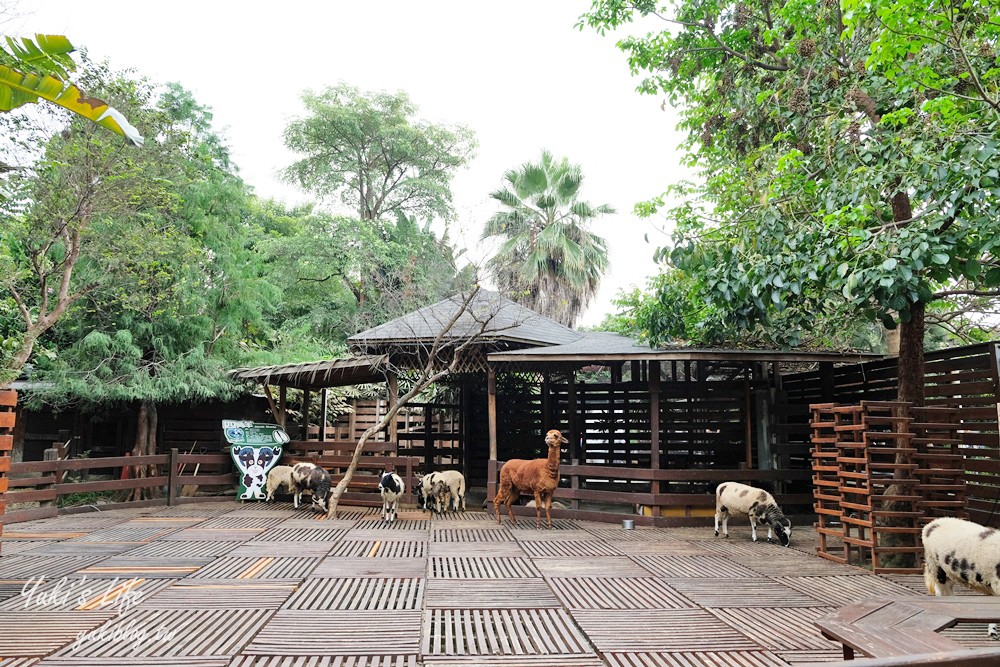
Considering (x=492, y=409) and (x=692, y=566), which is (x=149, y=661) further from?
(x=492, y=409)

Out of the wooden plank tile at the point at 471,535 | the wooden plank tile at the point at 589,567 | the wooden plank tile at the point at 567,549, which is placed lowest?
the wooden plank tile at the point at 471,535

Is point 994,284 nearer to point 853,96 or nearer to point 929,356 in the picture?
point 929,356

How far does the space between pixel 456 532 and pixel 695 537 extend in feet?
11.1

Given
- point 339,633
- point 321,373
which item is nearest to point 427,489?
point 321,373

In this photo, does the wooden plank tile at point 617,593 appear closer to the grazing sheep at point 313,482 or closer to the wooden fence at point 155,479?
the wooden fence at point 155,479

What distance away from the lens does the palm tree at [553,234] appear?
22859mm

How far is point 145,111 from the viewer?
11.8 meters

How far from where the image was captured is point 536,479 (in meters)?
9.98

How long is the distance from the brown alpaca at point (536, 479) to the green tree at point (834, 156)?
328 cm

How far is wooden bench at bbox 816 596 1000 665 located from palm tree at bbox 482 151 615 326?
63.2ft

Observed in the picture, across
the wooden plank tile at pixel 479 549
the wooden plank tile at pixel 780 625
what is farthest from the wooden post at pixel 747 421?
the wooden plank tile at pixel 780 625

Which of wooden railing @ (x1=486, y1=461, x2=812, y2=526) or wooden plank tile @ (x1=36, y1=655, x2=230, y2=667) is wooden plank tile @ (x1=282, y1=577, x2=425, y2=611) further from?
wooden railing @ (x1=486, y1=461, x2=812, y2=526)

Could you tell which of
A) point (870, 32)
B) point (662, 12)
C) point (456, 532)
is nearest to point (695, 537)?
point (456, 532)

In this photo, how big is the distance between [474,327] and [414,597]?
655 cm
